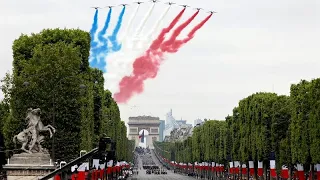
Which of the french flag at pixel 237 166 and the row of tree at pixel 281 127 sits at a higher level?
the row of tree at pixel 281 127

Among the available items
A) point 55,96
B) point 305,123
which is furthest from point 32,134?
point 305,123

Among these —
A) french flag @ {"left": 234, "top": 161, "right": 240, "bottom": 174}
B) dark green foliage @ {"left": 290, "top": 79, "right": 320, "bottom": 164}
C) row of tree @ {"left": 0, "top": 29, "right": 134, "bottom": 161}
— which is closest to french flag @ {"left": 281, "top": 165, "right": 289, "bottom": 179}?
dark green foliage @ {"left": 290, "top": 79, "right": 320, "bottom": 164}

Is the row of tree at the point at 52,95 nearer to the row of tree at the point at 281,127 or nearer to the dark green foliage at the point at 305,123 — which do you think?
the dark green foliage at the point at 305,123

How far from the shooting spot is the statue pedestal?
185 feet

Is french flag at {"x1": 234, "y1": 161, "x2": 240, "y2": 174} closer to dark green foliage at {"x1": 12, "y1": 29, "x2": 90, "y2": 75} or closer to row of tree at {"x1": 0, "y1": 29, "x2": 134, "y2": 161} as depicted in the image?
dark green foliage at {"x1": 12, "y1": 29, "x2": 90, "y2": 75}

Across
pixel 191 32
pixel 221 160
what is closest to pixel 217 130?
pixel 221 160

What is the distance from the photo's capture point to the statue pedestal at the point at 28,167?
56344 mm

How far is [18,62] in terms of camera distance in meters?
80.4

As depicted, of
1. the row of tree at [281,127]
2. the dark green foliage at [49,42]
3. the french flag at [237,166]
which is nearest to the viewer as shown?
the dark green foliage at [49,42]

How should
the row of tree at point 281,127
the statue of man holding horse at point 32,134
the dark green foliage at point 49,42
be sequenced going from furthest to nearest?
1. the row of tree at point 281,127
2. the dark green foliage at point 49,42
3. the statue of man holding horse at point 32,134

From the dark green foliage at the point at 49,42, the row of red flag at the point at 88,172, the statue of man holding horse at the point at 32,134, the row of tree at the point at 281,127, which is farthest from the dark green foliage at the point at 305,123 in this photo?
the statue of man holding horse at the point at 32,134

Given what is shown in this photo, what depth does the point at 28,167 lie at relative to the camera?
56.8 meters

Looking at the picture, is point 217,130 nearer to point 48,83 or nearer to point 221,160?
point 221,160

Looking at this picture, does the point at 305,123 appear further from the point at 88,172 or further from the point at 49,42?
the point at 49,42
